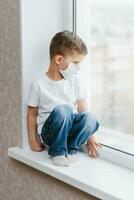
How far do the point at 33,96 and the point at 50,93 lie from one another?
7cm

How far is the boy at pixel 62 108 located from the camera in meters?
1.52

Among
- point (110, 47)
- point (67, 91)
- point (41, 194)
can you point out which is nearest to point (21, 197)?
point (41, 194)

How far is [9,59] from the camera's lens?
5.73 feet

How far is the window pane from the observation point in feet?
5.05

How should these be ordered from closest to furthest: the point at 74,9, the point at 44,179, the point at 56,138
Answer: the point at 56,138 → the point at 44,179 → the point at 74,9

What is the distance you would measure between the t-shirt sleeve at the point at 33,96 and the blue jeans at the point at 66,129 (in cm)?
10

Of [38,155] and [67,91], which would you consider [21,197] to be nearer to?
[38,155]

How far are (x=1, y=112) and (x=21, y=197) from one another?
0.39 metres

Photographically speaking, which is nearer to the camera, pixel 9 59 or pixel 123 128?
pixel 123 128

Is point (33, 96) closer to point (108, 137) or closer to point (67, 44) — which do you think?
point (67, 44)

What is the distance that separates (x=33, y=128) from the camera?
1662mm

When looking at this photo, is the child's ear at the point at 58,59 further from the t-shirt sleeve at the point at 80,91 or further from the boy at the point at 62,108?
the t-shirt sleeve at the point at 80,91

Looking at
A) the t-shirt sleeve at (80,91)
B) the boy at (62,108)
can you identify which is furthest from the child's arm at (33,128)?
the t-shirt sleeve at (80,91)

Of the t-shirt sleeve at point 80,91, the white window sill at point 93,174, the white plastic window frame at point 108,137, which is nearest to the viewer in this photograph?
the white window sill at point 93,174
